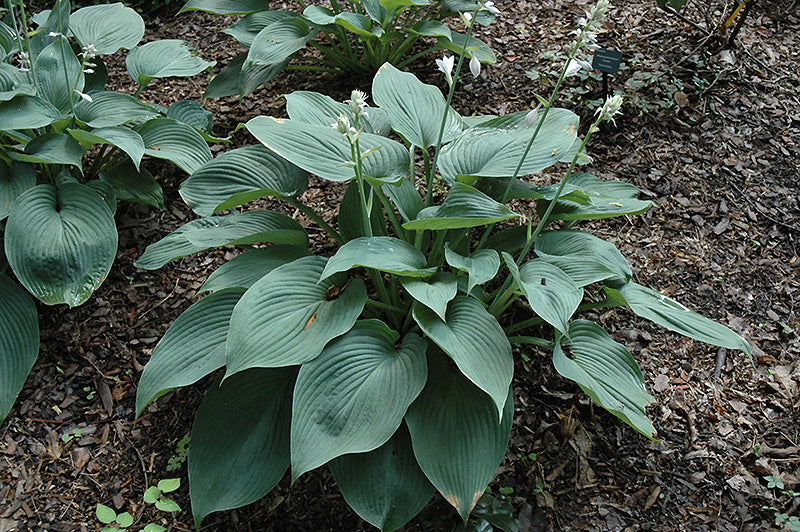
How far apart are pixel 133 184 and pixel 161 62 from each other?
77 cm

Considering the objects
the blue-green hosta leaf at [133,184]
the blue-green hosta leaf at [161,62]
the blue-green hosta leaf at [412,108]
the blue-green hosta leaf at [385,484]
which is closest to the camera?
the blue-green hosta leaf at [385,484]

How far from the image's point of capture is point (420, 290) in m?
2.00

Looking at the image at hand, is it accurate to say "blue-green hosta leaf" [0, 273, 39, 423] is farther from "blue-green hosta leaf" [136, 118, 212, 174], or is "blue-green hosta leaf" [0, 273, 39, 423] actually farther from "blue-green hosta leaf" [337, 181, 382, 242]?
"blue-green hosta leaf" [337, 181, 382, 242]

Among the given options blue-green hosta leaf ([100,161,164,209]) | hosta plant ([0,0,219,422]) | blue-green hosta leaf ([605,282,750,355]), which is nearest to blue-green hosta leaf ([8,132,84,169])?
hosta plant ([0,0,219,422])

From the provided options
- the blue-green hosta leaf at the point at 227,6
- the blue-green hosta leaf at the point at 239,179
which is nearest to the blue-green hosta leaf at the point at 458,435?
the blue-green hosta leaf at the point at 239,179

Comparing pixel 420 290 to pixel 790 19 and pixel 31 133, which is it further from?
pixel 790 19

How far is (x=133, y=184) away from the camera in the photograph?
9.75 feet

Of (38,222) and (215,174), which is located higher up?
(215,174)

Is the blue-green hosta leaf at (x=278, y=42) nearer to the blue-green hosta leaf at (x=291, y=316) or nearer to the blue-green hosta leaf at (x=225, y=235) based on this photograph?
the blue-green hosta leaf at (x=225, y=235)

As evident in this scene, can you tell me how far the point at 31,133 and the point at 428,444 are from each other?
231cm

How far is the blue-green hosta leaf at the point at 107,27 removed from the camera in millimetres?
3240

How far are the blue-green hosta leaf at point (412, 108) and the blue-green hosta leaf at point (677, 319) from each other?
94cm

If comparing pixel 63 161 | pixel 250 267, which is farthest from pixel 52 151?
pixel 250 267

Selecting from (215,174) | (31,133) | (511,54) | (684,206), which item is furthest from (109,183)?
(684,206)
